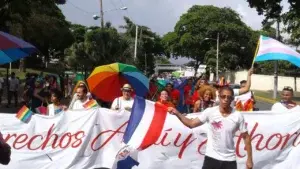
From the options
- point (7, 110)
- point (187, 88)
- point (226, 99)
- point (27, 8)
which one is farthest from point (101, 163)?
point (27, 8)

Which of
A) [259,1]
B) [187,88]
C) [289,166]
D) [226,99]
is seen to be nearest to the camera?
[226,99]

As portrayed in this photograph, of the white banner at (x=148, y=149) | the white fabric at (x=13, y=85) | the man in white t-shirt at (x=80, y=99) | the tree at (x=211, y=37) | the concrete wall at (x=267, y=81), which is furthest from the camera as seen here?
the tree at (x=211, y=37)

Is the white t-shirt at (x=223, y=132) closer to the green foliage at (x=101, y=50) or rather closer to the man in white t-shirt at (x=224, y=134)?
the man in white t-shirt at (x=224, y=134)

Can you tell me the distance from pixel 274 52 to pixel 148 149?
300 centimetres

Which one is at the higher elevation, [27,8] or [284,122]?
[27,8]

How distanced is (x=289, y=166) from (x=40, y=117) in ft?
12.8

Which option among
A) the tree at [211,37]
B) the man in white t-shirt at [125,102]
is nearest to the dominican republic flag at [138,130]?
the man in white t-shirt at [125,102]

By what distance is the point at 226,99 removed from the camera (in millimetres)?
5473

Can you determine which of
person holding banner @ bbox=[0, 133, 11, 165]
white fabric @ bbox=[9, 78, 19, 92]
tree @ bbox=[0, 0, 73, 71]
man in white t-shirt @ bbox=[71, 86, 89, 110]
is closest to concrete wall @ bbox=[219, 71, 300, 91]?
tree @ bbox=[0, 0, 73, 71]

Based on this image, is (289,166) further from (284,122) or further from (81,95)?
(81,95)

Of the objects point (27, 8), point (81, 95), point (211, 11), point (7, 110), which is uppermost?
point (211, 11)

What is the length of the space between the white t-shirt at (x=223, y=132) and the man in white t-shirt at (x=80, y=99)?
3.40 m

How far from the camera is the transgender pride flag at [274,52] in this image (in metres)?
9.22

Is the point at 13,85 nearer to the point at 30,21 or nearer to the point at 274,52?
the point at 274,52
